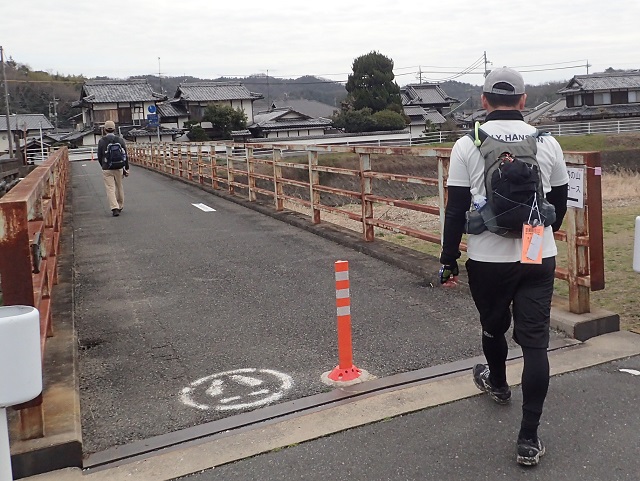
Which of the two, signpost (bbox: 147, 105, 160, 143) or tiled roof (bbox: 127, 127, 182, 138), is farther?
tiled roof (bbox: 127, 127, 182, 138)

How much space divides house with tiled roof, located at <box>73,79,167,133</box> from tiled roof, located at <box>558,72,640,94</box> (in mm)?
36026

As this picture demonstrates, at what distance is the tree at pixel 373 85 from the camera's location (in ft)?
165

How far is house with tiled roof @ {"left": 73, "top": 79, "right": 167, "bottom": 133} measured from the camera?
2351 inches

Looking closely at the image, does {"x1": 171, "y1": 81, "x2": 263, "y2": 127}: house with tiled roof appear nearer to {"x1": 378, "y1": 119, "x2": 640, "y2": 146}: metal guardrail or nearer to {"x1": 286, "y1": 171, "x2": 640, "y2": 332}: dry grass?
{"x1": 378, "y1": 119, "x2": 640, "y2": 146}: metal guardrail

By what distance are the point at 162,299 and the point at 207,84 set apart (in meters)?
57.4

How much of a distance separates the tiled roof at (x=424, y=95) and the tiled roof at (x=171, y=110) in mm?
20924

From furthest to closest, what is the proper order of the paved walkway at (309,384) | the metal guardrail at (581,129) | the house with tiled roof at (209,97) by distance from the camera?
the house with tiled roof at (209,97), the metal guardrail at (581,129), the paved walkway at (309,384)

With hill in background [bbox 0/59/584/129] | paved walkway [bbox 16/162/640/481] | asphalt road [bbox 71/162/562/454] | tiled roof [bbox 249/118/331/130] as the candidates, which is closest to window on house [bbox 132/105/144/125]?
tiled roof [bbox 249/118/331/130]

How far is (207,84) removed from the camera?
201 feet

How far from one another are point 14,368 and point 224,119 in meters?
50.9

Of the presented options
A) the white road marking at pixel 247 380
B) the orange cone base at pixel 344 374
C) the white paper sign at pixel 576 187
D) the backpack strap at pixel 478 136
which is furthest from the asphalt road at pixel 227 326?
the backpack strap at pixel 478 136

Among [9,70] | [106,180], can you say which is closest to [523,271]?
[106,180]

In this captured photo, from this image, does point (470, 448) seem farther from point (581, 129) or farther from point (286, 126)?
point (286, 126)

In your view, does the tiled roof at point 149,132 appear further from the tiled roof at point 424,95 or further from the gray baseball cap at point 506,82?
the gray baseball cap at point 506,82
